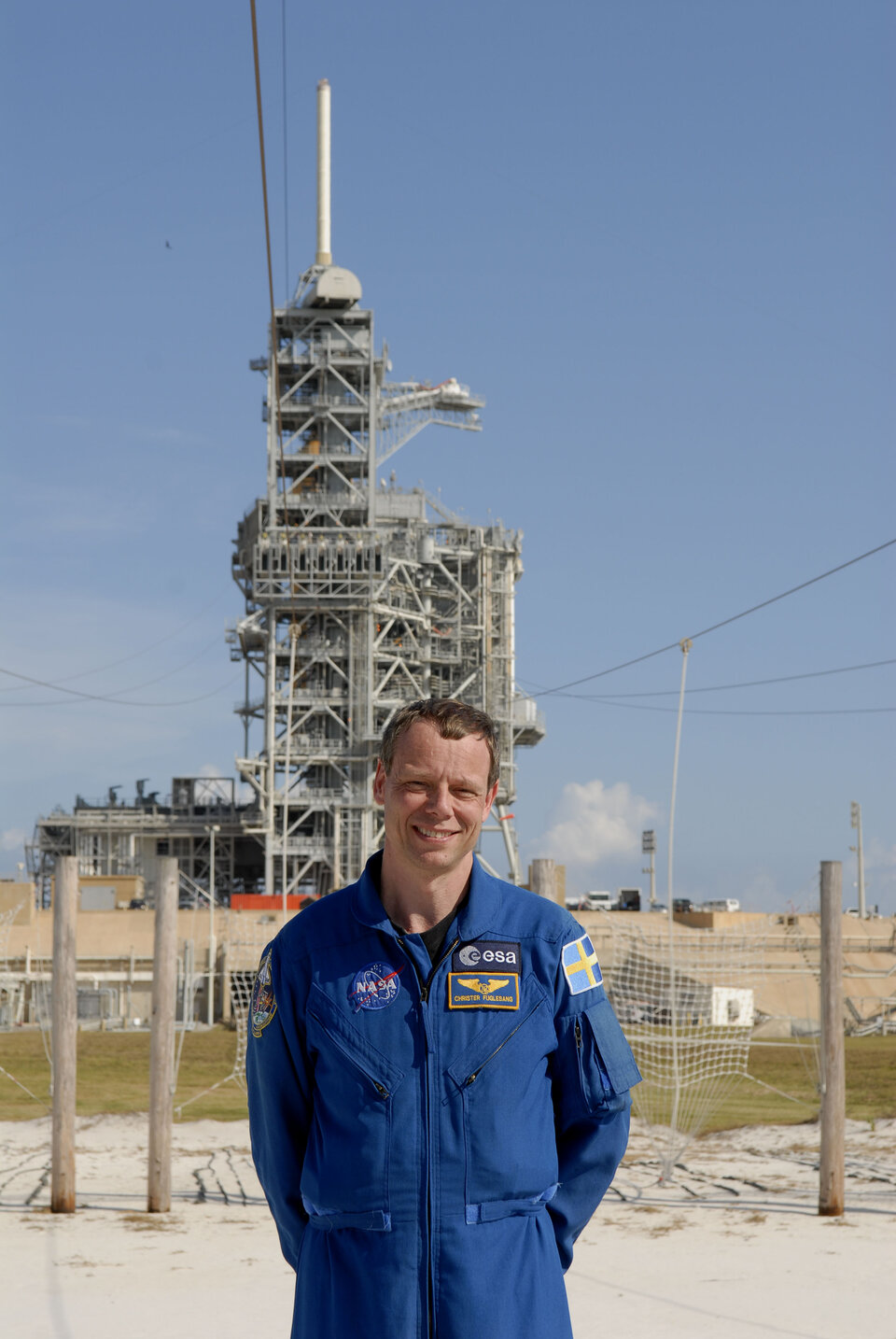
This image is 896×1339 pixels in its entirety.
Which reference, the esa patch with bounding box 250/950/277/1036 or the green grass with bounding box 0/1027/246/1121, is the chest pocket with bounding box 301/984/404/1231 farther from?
the green grass with bounding box 0/1027/246/1121

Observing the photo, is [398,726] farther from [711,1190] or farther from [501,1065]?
[711,1190]

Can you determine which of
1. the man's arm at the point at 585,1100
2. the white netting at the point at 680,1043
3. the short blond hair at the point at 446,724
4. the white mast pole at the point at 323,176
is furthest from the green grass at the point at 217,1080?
the white mast pole at the point at 323,176

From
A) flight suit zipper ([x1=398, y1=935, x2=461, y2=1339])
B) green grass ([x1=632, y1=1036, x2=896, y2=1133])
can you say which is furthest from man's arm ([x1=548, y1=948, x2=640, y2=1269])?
green grass ([x1=632, y1=1036, x2=896, y2=1133])

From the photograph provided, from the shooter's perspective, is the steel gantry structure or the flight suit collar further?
the steel gantry structure

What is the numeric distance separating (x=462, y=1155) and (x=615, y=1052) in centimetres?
Result: 53

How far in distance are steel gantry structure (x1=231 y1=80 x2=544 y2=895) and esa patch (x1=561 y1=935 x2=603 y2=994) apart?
60.9 metres

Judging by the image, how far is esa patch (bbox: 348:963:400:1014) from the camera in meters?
3.72

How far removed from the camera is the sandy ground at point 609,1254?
8.13m

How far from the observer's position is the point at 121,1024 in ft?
113

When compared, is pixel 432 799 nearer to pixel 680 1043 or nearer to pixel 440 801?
pixel 440 801

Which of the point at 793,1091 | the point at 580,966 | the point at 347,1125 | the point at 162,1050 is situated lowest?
the point at 793,1091

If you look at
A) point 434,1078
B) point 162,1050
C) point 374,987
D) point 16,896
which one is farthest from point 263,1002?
point 16,896

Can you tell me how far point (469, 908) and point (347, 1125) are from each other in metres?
0.66

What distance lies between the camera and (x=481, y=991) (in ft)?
12.2
